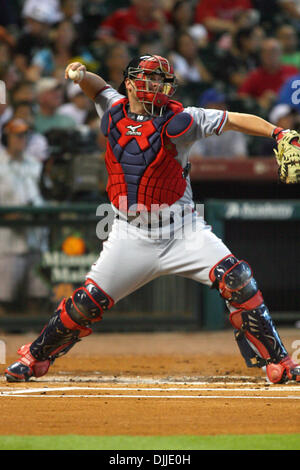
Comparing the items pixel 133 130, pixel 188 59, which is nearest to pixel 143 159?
pixel 133 130

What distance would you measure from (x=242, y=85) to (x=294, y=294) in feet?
13.0

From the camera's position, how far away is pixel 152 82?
560 centimetres

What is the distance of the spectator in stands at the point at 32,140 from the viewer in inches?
386

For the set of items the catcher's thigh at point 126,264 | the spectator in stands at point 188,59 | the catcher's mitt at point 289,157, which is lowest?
the catcher's thigh at point 126,264

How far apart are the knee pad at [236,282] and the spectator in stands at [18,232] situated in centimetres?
380

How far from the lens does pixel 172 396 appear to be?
5496 mm

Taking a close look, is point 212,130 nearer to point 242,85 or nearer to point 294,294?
point 294,294

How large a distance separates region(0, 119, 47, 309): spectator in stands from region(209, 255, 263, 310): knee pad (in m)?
3.80

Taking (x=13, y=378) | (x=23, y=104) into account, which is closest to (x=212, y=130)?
(x=13, y=378)

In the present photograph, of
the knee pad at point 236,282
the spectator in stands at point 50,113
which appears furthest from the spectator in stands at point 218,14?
the knee pad at point 236,282

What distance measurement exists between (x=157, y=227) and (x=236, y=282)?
24.8 inches

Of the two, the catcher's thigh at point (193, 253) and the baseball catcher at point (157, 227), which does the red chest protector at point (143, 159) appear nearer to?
the baseball catcher at point (157, 227)
